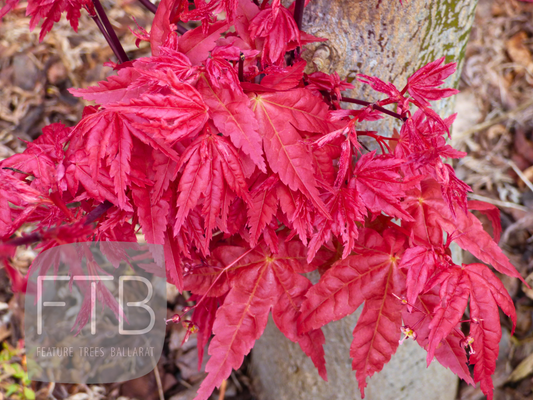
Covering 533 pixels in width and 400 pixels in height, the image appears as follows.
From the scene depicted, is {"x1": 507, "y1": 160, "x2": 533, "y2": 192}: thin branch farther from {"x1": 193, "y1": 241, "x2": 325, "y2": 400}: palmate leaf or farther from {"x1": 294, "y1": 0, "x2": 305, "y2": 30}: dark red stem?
{"x1": 294, "y1": 0, "x2": 305, "y2": 30}: dark red stem

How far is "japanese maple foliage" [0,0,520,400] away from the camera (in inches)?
25.0

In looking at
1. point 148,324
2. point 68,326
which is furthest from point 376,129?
point 68,326

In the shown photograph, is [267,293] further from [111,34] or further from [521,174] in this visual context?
[521,174]

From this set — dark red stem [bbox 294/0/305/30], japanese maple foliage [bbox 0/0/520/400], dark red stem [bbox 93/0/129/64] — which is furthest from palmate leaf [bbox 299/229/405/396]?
dark red stem [bbox 93/0/129/64]

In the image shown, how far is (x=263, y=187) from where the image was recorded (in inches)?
28.2

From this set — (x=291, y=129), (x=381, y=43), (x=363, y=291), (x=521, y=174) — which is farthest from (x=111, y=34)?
(x=521, y=174)

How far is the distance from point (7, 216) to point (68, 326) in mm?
1081

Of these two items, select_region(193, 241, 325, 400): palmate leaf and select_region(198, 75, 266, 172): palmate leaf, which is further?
select_region(193, 241, 325, 400): palmate leaf

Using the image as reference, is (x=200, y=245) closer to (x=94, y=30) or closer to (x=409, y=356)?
(x=409, y=356)

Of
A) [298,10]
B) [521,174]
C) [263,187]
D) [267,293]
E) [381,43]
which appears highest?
[298,10]

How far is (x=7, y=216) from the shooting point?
2.15 ft

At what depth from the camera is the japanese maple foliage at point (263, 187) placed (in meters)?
0.64

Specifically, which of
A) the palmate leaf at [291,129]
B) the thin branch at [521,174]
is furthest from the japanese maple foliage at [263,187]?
the thin branch at [521,174]

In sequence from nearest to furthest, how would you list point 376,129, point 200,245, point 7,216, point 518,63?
point 7,216 < point 200,245 < point 376,129 < point 518,63
